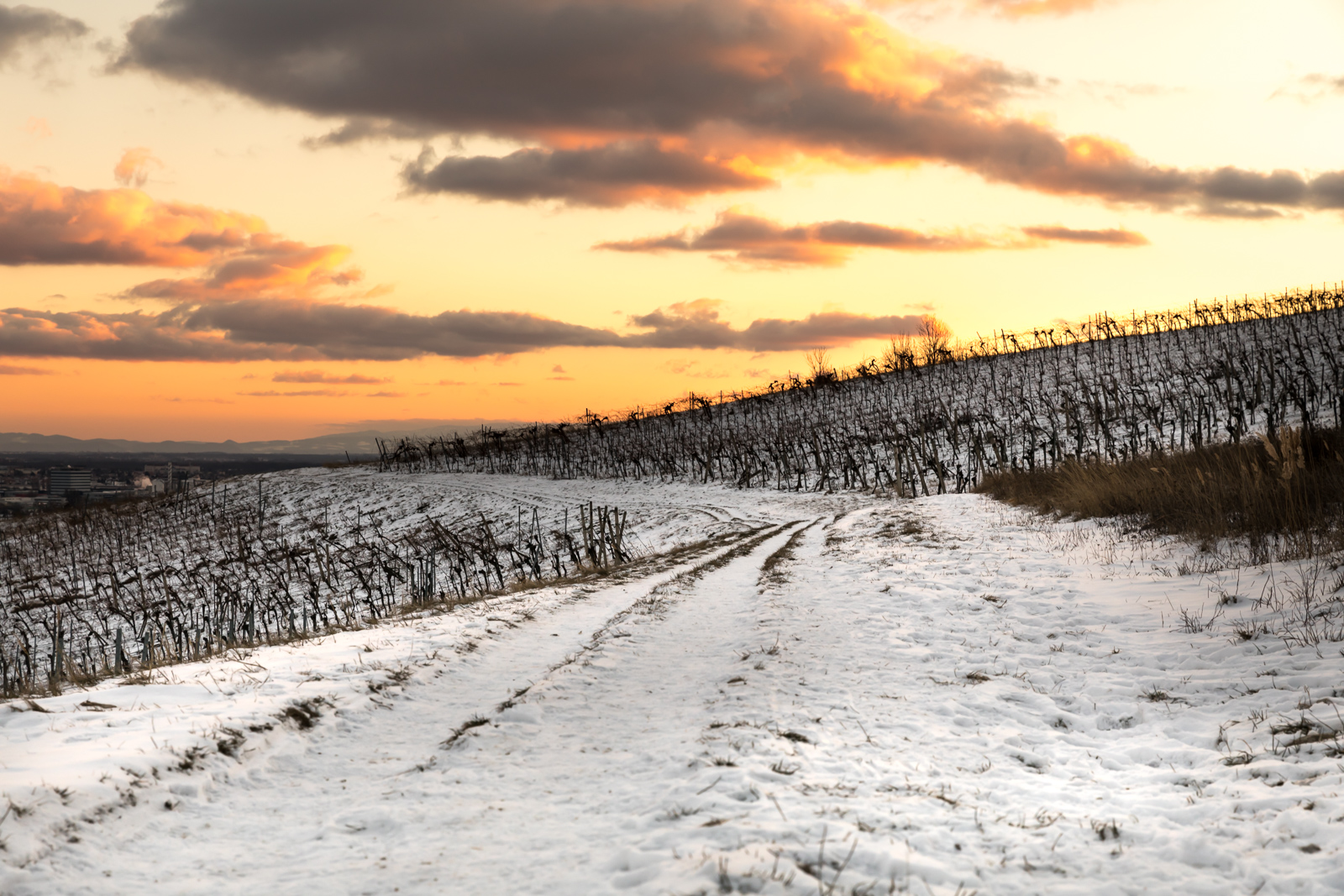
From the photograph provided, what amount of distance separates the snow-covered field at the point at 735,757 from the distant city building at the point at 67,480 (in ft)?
223

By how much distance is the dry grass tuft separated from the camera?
28.5 ft

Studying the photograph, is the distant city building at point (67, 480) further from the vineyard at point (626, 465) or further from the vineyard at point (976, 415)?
the vineyard at point (976, 415)

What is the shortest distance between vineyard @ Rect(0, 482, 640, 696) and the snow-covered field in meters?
3.42

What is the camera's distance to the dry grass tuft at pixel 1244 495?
870cm

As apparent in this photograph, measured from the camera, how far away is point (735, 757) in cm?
474

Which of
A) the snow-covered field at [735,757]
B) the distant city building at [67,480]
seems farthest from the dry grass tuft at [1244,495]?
the distant city building at [67,480]

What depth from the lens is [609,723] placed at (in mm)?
5734

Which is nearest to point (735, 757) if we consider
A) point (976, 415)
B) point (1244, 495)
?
point (1244, 495)

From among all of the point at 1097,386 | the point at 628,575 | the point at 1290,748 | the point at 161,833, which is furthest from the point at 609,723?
the point at 1097,386

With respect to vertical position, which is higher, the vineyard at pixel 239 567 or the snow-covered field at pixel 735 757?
the snow-covered field at pixel 735 757

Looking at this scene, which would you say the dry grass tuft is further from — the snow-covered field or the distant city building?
the distant city building

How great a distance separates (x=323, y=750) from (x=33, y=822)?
1.68 m

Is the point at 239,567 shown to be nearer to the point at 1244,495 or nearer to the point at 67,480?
the point at 1244,495

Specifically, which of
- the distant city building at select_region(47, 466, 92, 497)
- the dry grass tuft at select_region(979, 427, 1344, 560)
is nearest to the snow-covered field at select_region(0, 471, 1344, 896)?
the dry grass tuft at select_region(979, 427, 1344, 560)
